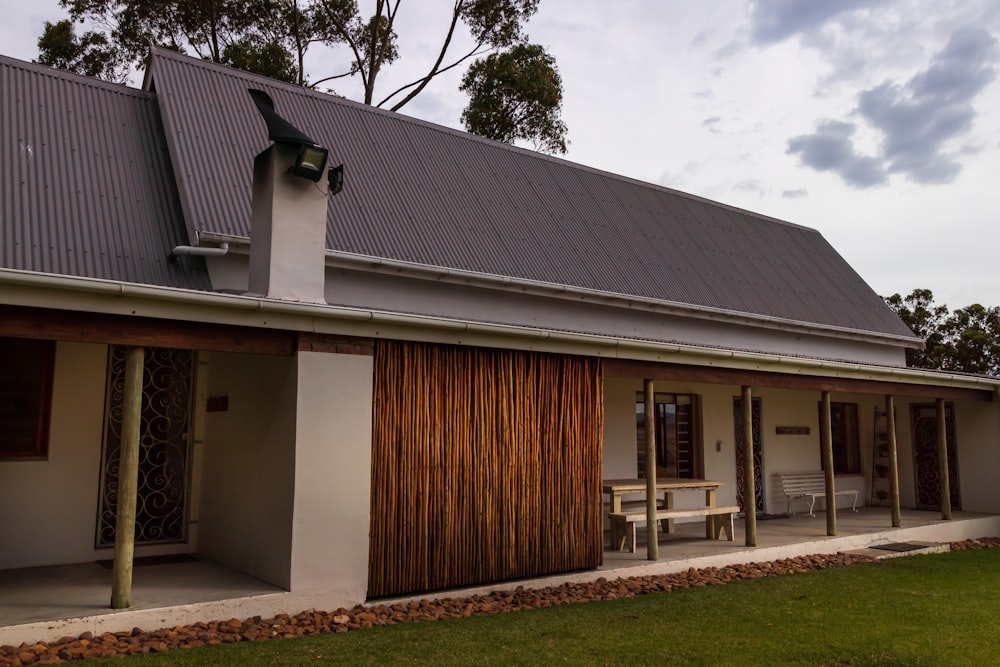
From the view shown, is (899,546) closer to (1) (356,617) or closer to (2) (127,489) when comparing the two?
(1) (356,617)

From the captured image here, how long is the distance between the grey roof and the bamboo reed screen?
302 centimetres

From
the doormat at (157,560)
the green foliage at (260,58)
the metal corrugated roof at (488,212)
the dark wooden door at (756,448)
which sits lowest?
the doormat at (157,560)

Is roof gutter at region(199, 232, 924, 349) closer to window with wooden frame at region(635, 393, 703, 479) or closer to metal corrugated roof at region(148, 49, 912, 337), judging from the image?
metal corrugated roof at region(148, 49, 912, 337)

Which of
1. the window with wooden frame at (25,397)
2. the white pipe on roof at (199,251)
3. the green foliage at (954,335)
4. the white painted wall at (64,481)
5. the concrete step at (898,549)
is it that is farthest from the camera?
the green foliage at (954,335)

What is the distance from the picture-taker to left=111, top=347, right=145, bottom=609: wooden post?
587 centimetres

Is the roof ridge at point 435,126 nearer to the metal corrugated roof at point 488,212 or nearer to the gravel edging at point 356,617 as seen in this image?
the metal corrugated roof at point 488,212

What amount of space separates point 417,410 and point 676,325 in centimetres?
707

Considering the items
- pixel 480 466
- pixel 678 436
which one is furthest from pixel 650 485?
pixel 678 436

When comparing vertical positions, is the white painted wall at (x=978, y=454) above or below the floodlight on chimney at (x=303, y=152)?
below

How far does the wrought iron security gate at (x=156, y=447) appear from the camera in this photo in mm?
8148

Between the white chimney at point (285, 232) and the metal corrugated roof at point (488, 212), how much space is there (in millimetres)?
1756

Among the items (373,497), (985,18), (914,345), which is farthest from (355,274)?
(914,345)

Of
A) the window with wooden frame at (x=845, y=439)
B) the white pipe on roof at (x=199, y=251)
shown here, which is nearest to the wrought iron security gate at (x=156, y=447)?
the white pipe on roof at (x=199, y=251)

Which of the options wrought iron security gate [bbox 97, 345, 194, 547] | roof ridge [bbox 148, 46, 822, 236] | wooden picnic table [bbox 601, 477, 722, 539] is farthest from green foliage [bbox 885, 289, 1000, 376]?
wrought iron security gate [bbox 97, 345, 194, 547]
